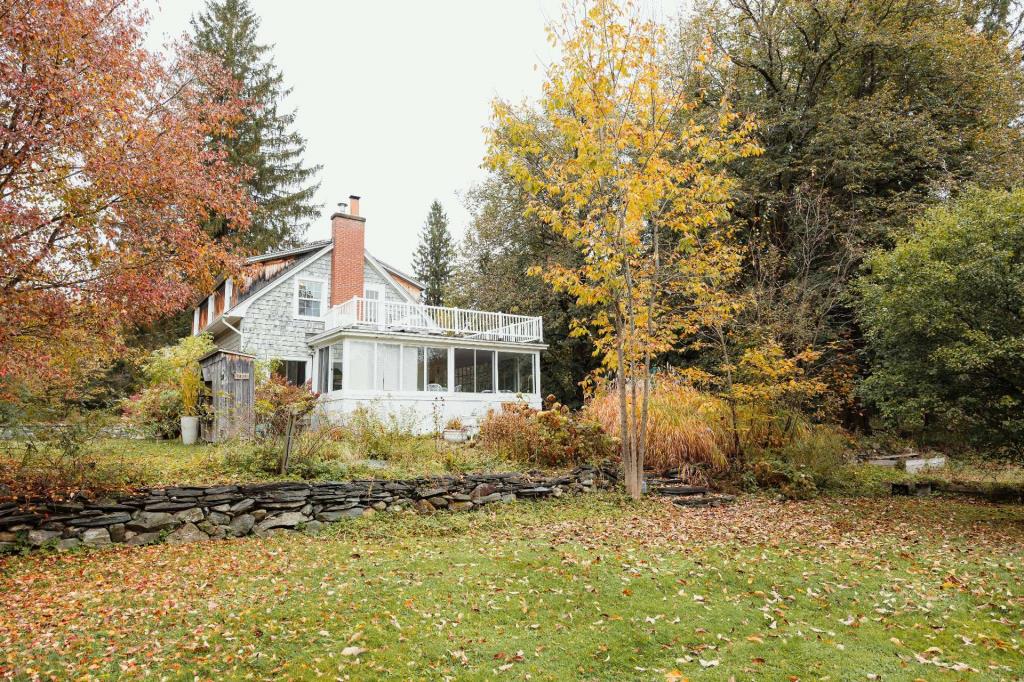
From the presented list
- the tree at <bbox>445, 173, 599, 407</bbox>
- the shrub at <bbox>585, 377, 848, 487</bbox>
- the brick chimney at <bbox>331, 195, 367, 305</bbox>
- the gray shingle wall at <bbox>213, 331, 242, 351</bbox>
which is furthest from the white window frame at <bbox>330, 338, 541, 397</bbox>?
the shrub at <bbox>585, 377, 848, 487</bbox>

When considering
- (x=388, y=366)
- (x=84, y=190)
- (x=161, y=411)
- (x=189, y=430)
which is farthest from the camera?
(x=388, y=366)

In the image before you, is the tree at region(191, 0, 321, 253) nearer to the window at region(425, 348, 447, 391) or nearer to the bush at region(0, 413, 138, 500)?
the window at region(425, 348, 447, 391)

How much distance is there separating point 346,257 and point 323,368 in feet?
14.5

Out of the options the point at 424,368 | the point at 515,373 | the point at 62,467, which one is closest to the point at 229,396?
the point at 62,467

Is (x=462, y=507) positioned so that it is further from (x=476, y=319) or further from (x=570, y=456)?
(x=476, y=319)

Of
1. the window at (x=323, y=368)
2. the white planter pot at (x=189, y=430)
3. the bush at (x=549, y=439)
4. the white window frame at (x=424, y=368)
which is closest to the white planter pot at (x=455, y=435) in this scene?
the bush at (x=549, y=439)

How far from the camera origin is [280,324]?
18281 millimetres

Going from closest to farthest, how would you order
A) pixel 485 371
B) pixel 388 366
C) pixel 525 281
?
pixel 388 366 → pixel 485 371 → pixel 525 281

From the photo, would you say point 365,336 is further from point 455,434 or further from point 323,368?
point 455,434

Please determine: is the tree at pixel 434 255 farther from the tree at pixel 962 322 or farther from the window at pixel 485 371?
the tree at pixel 962 322

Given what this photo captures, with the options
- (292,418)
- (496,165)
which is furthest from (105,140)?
(496,165)

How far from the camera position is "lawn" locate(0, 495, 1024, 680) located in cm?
344

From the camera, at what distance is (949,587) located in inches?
185

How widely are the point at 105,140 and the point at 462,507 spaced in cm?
581
